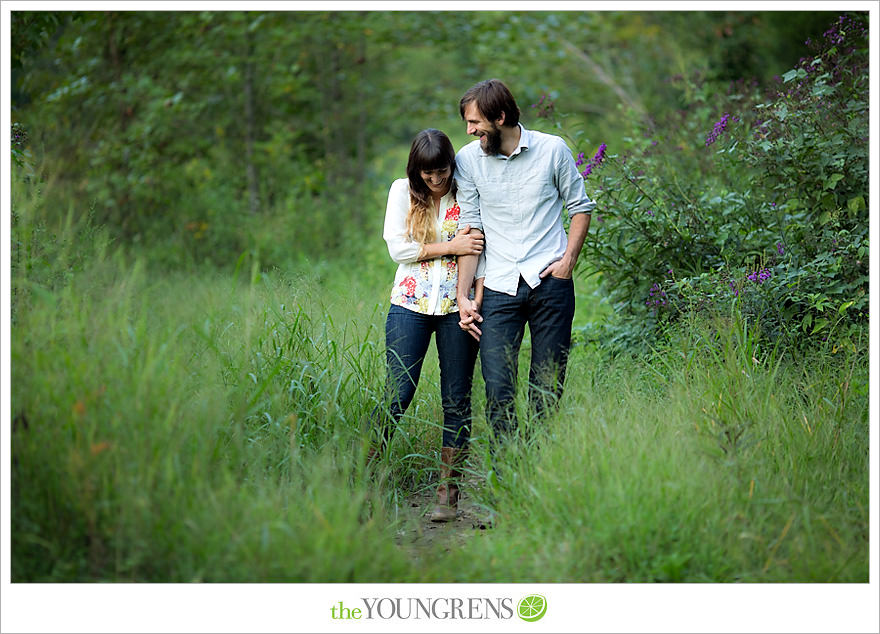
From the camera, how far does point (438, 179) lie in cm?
348

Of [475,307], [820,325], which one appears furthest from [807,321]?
[475,307]

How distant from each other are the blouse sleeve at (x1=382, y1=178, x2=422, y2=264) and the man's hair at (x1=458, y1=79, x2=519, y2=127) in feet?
1.65

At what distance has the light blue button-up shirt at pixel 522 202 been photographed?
341 centimetres

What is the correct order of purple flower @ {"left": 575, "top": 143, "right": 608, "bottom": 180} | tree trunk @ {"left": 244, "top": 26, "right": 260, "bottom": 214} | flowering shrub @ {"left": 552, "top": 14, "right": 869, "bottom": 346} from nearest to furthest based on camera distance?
flowering shrub @ {"left": 552, "top": 14, "right": 869, "bottom": 346} → purple flower @ {"left": 575, "top": 143, "right": 608, "bottom": 180} → tree trunk @ {"left": 244, "top": 26, "right": 260, "bottom": 214}

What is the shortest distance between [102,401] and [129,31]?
700 centimetres

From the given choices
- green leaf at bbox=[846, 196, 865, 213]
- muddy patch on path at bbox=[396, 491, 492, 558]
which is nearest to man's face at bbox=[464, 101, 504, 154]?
muddy patch on path at bbox=[396, 491, 492, 558]

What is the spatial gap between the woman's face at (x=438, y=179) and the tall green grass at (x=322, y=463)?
976 mm

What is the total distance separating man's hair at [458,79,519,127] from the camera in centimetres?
332

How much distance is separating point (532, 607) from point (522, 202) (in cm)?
169

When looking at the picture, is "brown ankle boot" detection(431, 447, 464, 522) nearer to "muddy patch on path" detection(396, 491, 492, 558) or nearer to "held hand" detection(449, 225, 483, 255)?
"muddy patch on path" detection(396, 491, 492, 558)

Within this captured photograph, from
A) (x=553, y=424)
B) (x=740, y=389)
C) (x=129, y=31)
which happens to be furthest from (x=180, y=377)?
(x=129, y=31)

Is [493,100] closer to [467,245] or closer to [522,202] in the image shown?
[522,202]

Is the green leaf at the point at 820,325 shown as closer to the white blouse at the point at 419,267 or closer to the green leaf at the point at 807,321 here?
the green leaf at the point at 807,321

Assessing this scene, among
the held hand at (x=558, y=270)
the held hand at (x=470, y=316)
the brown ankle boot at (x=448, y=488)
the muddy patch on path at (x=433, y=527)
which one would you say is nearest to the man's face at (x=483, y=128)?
the held hand at (x=558, y=270)
